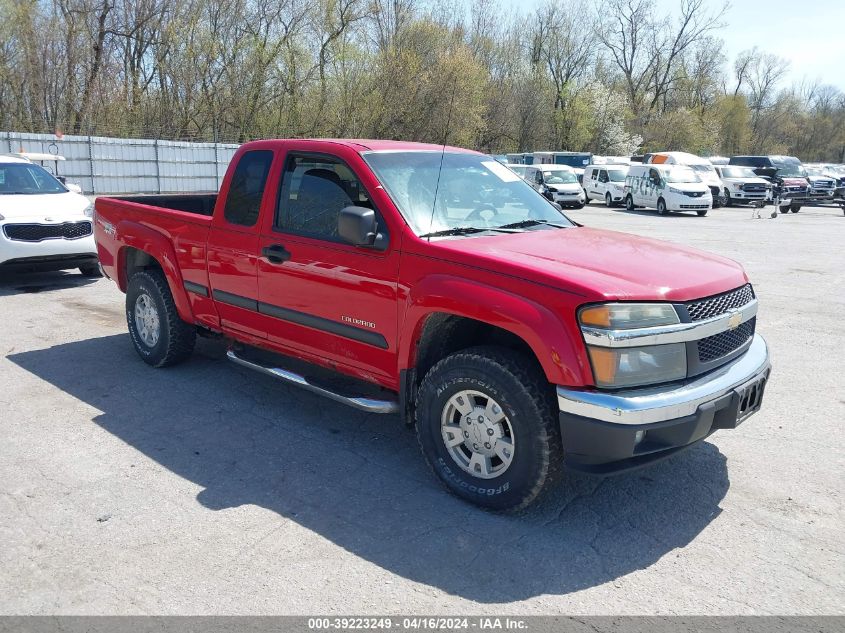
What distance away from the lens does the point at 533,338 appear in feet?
11.4

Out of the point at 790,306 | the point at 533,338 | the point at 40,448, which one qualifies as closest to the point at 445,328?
the point at 533,338

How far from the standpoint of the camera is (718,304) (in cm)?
377

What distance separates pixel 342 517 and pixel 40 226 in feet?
24.7

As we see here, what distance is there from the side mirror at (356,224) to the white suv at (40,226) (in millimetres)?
6314

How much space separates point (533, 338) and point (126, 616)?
2131mm

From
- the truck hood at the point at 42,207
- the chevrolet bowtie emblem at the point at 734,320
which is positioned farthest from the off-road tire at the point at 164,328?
the chevrolet bowtie emblem at the point at 734,320

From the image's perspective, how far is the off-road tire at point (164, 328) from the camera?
19.6 ft

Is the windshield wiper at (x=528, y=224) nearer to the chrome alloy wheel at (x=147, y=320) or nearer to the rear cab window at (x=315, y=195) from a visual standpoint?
the rear cab window at (x=315, y=195)

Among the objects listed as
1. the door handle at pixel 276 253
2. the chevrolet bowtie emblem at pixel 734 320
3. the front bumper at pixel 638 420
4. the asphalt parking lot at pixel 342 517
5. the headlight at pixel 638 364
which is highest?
the door handle at pixel 276 253

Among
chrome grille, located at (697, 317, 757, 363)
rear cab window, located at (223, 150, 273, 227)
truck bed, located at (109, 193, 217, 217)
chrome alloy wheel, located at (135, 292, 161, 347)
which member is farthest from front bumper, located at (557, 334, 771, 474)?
truck bed, located at (109, 193, 217, 217)

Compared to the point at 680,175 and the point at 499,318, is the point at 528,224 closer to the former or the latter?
the point at 499,318

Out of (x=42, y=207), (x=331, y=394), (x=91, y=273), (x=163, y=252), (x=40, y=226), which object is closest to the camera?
(x=331, y=394)

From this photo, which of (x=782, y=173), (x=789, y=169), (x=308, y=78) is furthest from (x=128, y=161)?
(x=789, y=169)

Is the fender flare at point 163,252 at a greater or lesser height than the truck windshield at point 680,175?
lesser
